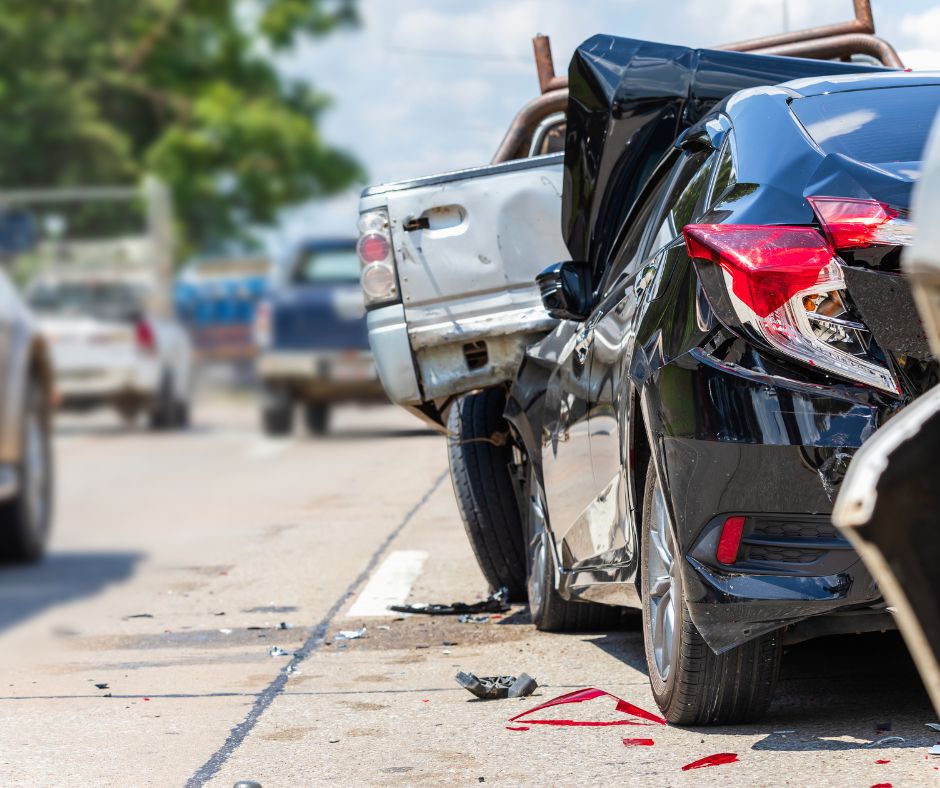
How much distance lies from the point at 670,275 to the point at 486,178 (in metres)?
2.74

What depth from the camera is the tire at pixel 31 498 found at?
9.12 metres

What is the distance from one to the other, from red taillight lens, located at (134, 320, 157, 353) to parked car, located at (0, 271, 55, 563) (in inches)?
460

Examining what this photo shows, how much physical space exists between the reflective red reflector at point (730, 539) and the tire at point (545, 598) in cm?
202

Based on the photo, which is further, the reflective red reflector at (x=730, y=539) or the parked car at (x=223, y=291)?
the parked car at (x=223, y=291)

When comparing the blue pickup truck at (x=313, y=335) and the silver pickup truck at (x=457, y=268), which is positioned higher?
the silver pickup truck at (x=457, y=268)

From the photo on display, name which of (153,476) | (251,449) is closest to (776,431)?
(153,476)

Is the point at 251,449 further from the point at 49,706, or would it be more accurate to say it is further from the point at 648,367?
the point at 648,367

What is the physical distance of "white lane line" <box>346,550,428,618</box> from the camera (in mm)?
7453

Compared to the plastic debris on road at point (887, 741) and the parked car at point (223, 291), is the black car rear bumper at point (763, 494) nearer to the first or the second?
Result: the plastic debris on road at point (887, 741)

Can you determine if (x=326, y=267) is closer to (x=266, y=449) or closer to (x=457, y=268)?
(x=266, y=449)

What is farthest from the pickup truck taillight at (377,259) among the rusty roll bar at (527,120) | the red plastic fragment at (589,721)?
the red plastic fragment at (589,721)

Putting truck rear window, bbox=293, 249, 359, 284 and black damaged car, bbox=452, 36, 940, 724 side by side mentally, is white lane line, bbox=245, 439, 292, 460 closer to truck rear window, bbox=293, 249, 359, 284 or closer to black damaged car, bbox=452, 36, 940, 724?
truck rear window, bbox=293, 249, 359, 284

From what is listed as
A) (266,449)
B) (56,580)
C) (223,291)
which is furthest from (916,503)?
(223,291)

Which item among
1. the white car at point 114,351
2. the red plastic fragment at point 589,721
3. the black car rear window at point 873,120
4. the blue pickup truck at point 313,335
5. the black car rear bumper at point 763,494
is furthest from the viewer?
the white car at point 114,351
